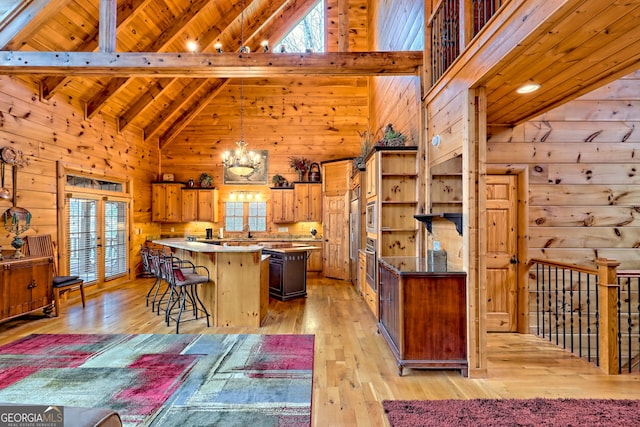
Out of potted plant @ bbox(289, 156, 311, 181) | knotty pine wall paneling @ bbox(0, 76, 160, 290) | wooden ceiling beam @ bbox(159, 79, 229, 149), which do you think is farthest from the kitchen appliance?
wooden ceiling beam @ bbox(159, 79, 229, 149)

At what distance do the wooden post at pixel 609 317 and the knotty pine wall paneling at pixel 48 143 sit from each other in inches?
279

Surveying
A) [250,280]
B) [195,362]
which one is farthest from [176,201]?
[195,362]

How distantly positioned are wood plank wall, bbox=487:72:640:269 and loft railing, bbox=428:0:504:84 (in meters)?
1.13

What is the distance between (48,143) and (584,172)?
7.73 metres

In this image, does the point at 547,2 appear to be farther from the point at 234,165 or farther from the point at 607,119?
the point at 234,165

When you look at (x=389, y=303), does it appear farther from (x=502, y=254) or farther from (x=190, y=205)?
(x=190, y=205)

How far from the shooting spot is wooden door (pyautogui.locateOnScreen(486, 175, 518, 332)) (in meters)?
4.29

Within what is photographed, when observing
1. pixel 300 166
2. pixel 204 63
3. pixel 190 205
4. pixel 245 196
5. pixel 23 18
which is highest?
pixel 23 18

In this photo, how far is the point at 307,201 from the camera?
855 centimetres

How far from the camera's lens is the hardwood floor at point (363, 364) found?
269 cm

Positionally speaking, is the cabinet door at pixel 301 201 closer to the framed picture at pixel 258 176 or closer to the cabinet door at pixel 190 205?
the framed picture at pixel 258 176

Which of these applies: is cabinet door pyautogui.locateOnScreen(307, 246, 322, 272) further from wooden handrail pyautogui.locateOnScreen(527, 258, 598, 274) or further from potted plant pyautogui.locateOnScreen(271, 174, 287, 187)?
wooden handrail pyautogui.locateOnScreen(527, 258, 598, 274)

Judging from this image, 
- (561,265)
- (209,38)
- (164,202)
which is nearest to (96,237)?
(164,202)

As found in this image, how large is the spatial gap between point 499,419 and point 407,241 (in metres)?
2.36
